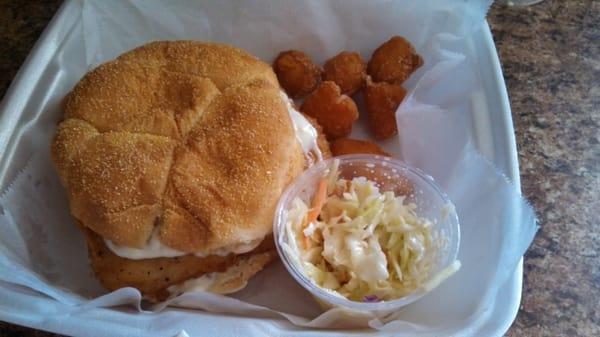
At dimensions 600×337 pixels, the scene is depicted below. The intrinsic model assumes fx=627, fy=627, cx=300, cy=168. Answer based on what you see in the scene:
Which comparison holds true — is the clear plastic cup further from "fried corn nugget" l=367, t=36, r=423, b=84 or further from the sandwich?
"fried corn nugget" l=367, t=36, r=423, b=84

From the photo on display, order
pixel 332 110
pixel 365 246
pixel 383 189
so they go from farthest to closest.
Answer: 1. pixel 332 110
2. pixel 383 189
3. pixel 365 246

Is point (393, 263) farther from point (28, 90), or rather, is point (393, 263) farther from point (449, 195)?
point (28, 90)

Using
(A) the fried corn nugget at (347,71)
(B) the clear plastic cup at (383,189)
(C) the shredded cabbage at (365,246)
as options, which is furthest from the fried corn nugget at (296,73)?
(C) the shredded cabbage at (365,246)

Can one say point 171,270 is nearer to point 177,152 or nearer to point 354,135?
point 177,152

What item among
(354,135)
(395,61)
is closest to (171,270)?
(354,135)

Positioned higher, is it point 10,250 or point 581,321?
point 10,250

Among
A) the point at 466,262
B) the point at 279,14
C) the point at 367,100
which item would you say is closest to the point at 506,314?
the point at 466,262

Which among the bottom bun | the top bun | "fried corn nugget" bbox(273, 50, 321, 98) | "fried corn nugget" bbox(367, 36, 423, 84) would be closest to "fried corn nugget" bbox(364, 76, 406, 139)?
"fried corn nugget" bbox(367, 36, 423, 84)
